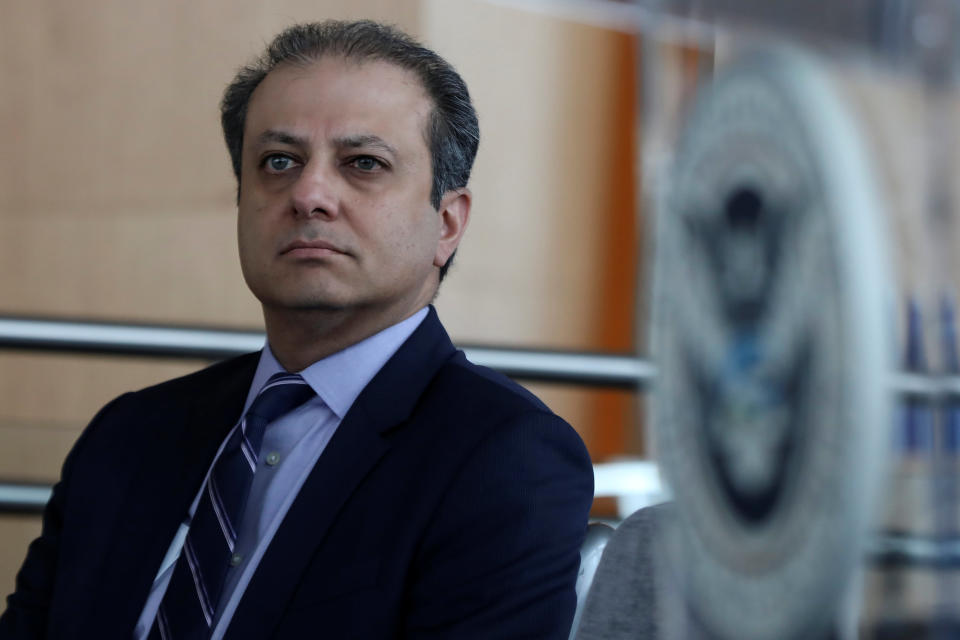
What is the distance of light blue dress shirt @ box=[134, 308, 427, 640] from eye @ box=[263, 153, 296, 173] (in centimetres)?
17

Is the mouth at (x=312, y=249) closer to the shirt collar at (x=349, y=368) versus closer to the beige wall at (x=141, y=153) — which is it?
the shirt collar at (x=349, y=368)

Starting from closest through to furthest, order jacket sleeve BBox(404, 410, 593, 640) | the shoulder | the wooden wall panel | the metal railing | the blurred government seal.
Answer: the blurred government seal
jacket sleeve BBox(404, 410, 593, 640)
the shoulder
the metal railing
the wooden wall panel

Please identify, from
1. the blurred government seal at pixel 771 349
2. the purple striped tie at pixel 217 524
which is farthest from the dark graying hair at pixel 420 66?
the blurred government seal at pixel 771 349

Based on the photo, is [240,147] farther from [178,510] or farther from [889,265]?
[889,265]

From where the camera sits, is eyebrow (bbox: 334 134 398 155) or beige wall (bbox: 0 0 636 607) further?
beige wall (bbox: 0 0 636 607)

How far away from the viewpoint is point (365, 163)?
105 cm

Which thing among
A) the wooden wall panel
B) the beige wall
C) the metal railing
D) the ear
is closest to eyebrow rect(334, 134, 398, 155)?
the ear

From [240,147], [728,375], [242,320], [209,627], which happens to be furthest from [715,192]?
[242,320]

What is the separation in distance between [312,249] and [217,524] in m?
0.24

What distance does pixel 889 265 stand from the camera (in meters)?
0.23

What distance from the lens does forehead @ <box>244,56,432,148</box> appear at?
3.42 ft

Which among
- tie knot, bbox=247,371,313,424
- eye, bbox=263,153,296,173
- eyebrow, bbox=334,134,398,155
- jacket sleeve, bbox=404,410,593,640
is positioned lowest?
jacket sleeve, bbox=404,410,593,640

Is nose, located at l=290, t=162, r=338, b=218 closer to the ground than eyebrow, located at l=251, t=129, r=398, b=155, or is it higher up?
closer to the ground

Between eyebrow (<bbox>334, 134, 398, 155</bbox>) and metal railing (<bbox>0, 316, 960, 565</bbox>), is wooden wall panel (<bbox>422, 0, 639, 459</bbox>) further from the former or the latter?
eyebrow (<bbox>334, 134, 398, 155</bbox>)
